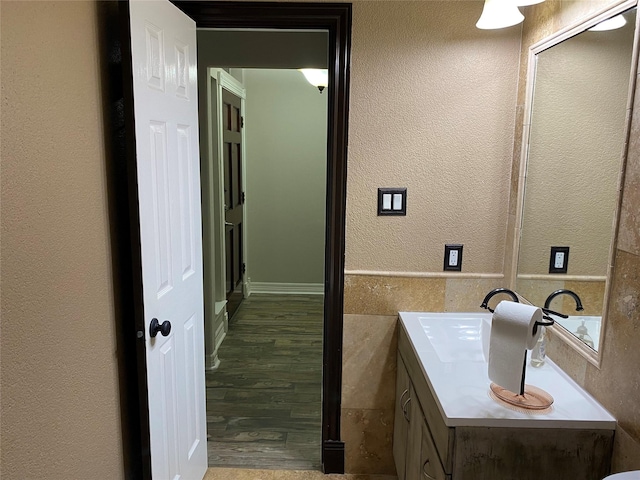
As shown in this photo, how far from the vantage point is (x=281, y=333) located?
4199 mm

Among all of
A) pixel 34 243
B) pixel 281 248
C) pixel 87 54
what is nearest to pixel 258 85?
pixel 281 248

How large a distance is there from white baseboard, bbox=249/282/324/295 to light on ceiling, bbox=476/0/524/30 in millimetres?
3844

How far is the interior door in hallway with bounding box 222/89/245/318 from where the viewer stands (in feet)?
13.8

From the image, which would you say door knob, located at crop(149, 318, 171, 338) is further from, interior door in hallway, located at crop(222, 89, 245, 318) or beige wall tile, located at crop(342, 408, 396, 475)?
interior door in hallway, located at crop(222, 89, 245, 318)

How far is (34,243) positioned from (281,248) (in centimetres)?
411

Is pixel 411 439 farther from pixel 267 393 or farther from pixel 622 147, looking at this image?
pixel 267 393

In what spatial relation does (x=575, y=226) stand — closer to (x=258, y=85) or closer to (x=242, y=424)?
(x=242, y=424)

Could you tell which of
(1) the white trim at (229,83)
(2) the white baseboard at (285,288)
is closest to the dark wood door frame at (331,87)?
(1) the white trim at (229,83)

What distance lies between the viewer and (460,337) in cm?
203

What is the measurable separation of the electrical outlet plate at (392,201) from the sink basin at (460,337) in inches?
19.5

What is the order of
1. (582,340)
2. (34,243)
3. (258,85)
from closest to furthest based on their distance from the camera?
(34,243)
(582,340)
(258,85)

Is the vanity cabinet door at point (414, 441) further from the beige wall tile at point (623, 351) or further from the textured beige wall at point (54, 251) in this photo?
the textured beige wall at point (54, 251)

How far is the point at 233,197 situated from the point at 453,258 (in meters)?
2.81

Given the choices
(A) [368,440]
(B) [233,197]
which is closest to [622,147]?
(A) [368,440]
